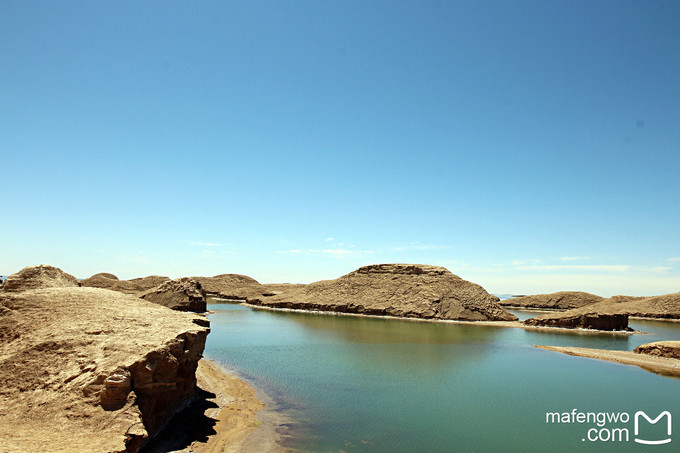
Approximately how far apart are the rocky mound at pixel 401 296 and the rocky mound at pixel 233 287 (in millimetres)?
26822

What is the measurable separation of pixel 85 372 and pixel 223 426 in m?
5.33

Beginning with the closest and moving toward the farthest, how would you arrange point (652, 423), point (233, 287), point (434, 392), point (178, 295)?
1. point (652, 423)
2. point (434, 392)
3. point (178, 295)
4. point (233, 287)

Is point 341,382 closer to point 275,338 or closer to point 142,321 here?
point 142,321

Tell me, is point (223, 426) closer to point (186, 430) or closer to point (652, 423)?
point (186, 430)

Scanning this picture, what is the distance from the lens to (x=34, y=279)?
1015 inches

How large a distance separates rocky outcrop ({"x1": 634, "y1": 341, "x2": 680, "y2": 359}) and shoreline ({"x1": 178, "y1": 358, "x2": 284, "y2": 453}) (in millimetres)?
35225

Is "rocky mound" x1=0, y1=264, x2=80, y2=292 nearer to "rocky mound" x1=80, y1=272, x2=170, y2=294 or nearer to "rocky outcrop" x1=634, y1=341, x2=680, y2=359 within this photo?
"rocky outcrop" x1=634, y1=341, x2=680, y2=359

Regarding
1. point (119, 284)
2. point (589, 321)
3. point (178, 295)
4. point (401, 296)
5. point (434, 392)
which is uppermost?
point (401, 296)

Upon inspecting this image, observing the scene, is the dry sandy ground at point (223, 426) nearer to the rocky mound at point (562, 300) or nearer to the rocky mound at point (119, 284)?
the rocky mound at point (119, 284)

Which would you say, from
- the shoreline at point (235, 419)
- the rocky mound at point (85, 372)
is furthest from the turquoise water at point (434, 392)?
the rocky mound at point (85, 372)

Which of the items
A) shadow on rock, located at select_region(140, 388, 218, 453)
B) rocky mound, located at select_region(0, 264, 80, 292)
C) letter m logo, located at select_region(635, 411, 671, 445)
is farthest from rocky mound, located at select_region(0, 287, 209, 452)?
letter m logo, located at select_region(635, 411, 671, 445)

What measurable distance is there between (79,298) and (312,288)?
7025 cm

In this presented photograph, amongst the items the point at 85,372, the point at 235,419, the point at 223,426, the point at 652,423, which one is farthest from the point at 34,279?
the point at 652,423

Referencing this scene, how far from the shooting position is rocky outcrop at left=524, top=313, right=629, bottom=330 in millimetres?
52719
